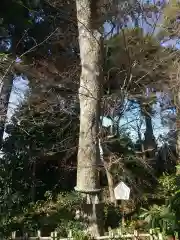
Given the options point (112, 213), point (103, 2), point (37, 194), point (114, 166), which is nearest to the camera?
point (103, 2)

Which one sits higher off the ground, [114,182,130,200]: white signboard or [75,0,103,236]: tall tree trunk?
[75,0,103,236]: tall tree trunk

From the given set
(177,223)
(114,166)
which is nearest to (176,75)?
(114,166)

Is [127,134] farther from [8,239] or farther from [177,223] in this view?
[177,223]

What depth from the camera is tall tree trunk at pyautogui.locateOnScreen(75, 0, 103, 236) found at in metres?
5.46

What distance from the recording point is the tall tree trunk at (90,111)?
546cm

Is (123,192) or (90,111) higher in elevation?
(90,111)

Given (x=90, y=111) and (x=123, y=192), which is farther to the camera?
(x=123, y=192)

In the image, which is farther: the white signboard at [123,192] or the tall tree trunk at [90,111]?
the white signboard at [123,192]

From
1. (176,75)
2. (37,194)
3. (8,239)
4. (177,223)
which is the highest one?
(176,75)

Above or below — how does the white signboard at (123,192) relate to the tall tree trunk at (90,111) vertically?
below

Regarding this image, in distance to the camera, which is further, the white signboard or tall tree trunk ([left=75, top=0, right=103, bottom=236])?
the white signboard

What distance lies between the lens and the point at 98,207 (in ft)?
18.0

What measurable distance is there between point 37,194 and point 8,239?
4.30 meters

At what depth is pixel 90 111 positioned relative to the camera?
571 centimetres
